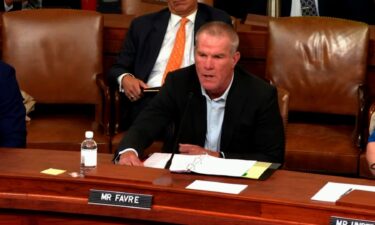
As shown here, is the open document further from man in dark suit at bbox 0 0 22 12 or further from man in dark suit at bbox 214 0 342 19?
man in dark suit at bbox 0 0 22 12

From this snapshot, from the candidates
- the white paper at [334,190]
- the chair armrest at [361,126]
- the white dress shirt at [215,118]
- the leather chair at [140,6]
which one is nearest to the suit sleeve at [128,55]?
the leather chair at [140,6]

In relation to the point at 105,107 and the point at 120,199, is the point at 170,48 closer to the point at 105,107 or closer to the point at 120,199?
the point at 105,107

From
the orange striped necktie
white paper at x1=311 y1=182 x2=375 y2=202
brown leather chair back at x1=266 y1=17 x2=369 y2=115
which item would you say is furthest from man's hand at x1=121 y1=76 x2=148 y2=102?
white paper at x1=311 y1=182 x2=375 y2=202

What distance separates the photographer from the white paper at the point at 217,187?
2758 millimetres

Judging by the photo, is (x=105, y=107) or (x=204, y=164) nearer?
(x=204, y=164)

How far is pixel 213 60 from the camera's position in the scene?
342 cm

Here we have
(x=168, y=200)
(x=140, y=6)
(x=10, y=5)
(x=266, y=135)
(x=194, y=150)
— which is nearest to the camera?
(x=168, y=200)

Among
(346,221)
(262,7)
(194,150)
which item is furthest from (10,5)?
A: (346,221)

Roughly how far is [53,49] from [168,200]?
222 cm

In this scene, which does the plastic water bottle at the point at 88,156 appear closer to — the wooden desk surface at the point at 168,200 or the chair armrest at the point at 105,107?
the wooden desk surface at the point at 168,200

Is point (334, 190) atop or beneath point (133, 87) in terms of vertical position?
atop

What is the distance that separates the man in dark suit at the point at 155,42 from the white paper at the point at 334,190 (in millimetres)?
1853

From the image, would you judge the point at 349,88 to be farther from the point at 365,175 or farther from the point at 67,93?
the point at 67,93

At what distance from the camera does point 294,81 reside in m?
4.60
